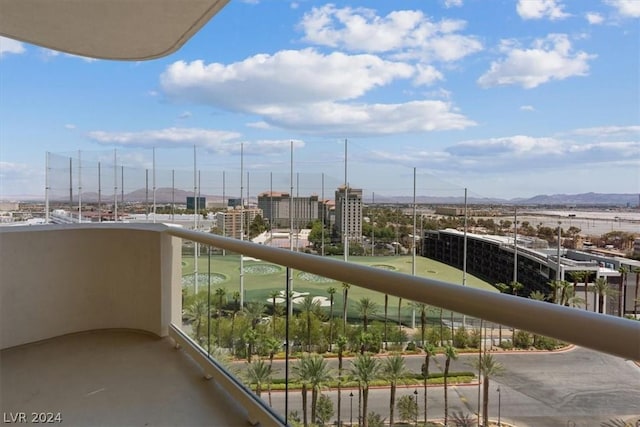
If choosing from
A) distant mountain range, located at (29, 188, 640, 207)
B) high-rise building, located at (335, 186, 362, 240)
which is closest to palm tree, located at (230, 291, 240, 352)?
distant mountain range, located at (29, 188, 640, 207)

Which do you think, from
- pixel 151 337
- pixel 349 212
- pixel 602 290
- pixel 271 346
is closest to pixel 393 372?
pixel 271 346

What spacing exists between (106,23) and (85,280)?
210cm

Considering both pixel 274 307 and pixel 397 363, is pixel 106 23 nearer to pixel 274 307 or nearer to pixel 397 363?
pixel 274 307

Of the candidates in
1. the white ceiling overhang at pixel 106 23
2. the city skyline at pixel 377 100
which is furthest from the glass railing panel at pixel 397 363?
the city skyline at pixel 377 100

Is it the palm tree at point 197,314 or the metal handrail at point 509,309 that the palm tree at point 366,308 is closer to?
the metal handrail at point 509,309

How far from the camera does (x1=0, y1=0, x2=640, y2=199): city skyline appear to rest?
7.24 m

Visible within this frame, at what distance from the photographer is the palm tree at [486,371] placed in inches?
33.3

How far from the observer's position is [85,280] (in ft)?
9.68

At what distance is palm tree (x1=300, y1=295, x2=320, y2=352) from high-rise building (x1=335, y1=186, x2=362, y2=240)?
314 inches

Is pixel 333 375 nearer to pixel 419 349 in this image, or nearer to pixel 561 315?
pixel 419 349

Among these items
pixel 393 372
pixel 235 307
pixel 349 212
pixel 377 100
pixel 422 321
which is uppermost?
pixel 377 100

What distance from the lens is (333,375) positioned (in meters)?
1.39

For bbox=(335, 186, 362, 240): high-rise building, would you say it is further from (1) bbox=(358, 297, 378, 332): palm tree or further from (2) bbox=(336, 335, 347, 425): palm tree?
(1) bbox=(358, 297, 378, 332): palm tree

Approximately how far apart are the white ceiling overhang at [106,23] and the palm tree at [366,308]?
2.00 meters
